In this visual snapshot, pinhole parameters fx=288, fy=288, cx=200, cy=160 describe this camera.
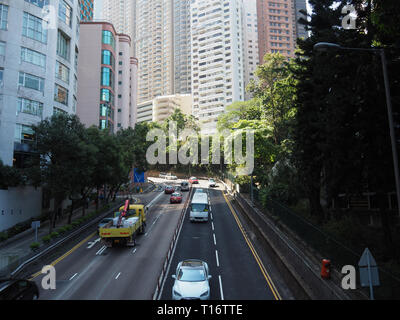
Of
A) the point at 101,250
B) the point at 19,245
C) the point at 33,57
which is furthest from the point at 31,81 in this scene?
the point at 101,250

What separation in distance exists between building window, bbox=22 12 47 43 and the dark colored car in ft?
103

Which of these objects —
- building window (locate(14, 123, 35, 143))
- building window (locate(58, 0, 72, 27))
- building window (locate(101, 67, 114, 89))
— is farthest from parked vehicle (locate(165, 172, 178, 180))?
building window (locate(14, 123, 35, 143))

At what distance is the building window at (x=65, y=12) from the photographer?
3862 cm

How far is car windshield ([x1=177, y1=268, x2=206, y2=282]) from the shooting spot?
14.2 m

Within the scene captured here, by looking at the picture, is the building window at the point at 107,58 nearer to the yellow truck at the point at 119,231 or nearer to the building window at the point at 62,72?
the building window at the point at 62,72

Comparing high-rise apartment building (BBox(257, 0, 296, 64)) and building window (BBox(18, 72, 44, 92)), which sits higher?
high-rise apartment building (BBox(257, 0, 296, 64))

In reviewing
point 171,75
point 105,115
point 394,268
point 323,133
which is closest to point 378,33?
point 323,133

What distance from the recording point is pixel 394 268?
12867mm

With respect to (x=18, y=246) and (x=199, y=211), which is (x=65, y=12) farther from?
(x=199, y=211)

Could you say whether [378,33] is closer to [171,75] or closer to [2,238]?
[2,238]

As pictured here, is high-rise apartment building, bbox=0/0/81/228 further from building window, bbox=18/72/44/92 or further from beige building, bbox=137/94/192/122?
beige building, bbox=137/94/192/122

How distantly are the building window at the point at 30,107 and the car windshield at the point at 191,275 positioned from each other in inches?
1140

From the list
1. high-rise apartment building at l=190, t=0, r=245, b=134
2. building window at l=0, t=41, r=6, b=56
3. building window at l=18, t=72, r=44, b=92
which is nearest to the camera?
building window at l=0, t=41, r=6, b=56
